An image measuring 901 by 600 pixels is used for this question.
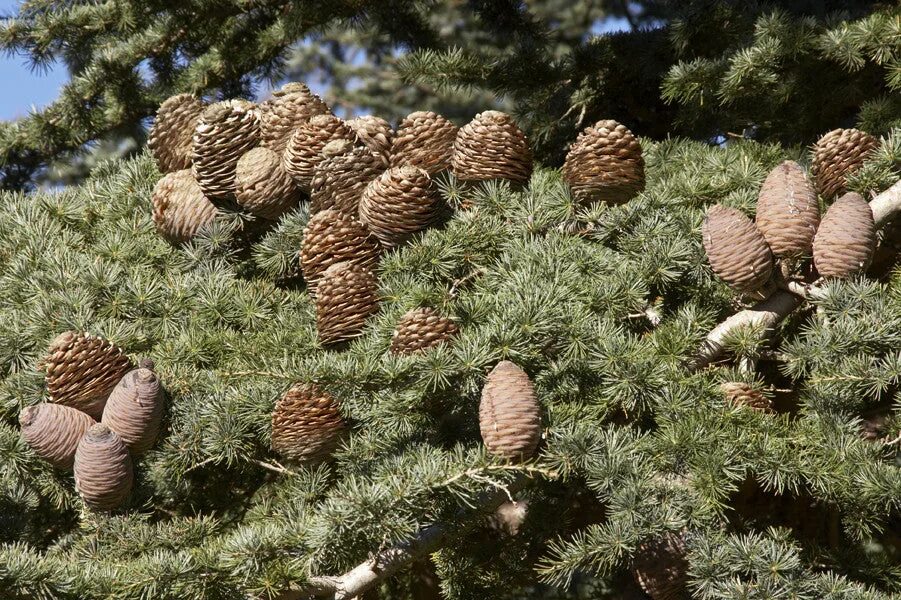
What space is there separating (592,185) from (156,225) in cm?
96

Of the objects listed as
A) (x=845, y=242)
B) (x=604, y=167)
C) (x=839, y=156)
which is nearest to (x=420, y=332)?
(x=604, y=167)

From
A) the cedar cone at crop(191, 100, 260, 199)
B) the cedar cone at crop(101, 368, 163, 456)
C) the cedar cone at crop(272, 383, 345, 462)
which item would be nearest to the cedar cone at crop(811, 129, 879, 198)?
the cedar cone at crop(272, 383, 345, 462)

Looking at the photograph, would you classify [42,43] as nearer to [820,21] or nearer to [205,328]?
[205,328]

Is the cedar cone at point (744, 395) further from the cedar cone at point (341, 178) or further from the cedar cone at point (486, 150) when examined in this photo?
the cedar cone at point (341, 178)

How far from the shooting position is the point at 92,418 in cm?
179

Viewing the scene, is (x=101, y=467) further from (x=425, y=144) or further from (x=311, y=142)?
(x=425, y=144)

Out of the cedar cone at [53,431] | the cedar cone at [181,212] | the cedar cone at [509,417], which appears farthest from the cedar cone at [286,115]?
the cedar cone at [509,417]

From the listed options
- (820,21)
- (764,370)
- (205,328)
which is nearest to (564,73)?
(820,21)

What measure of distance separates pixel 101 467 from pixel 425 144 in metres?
0.91

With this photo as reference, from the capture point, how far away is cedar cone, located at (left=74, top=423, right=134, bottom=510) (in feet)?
5.53

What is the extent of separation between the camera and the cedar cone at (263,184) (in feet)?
6.74

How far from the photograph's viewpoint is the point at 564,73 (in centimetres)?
304

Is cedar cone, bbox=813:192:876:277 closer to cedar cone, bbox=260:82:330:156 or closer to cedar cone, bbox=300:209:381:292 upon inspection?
cedar cone, bbox=300:209:381:292

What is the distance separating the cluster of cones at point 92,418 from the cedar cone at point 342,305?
0.32m
